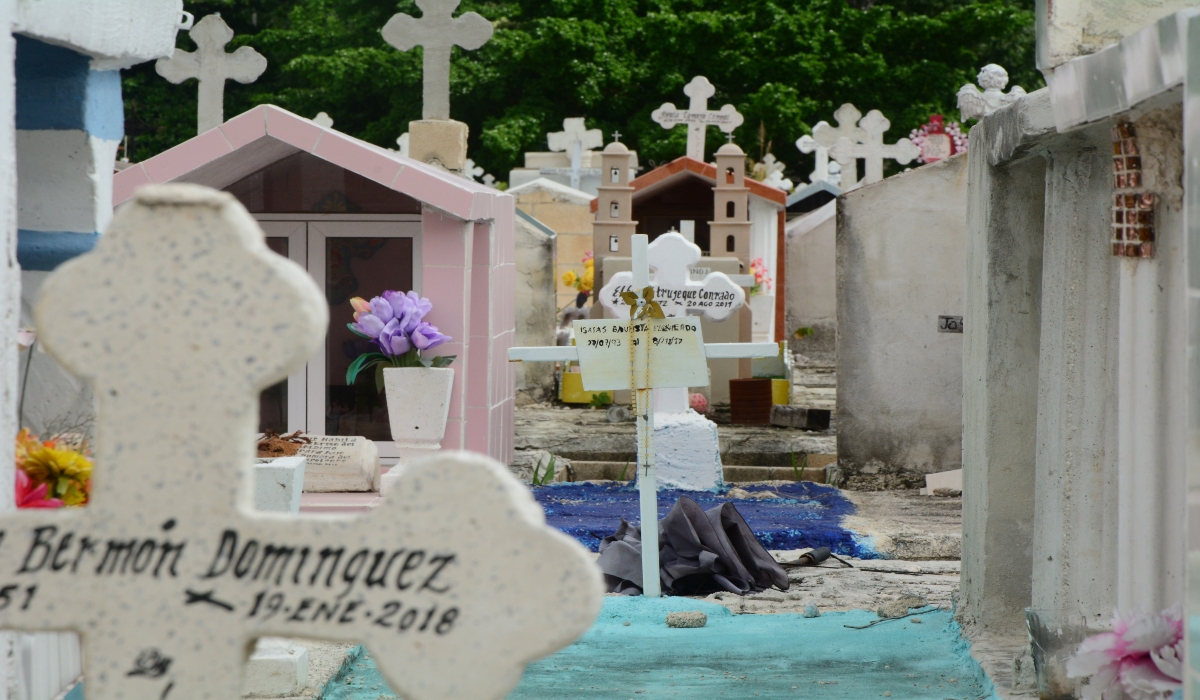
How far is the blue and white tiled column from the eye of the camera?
3078mm

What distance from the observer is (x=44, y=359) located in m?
3.26

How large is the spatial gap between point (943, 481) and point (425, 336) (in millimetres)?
3519

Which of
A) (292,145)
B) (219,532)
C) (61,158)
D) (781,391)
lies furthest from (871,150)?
(219,532)

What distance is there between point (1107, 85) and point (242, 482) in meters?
2.24

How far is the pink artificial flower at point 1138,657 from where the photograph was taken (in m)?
2.74

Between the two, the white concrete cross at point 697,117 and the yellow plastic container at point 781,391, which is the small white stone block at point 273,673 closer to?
the yellow plastic container at point 781,391

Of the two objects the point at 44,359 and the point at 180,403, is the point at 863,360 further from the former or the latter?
the point at 180,403

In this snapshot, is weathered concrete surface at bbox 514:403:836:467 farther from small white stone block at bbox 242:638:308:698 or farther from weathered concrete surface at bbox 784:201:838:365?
weathered concrete surface at bbox 784:201:838:365

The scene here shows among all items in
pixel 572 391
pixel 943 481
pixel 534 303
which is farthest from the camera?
pixel 534 303

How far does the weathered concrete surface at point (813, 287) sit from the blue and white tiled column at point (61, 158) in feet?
48.3

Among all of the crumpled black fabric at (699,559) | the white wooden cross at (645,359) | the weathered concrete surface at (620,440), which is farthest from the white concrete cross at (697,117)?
the crumpled black fabric at (699,559)

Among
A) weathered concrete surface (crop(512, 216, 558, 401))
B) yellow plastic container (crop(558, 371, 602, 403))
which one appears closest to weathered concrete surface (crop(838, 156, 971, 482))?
yellow plastic container (crop(558, 371, 602, 403))

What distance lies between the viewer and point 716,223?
42.8 feet

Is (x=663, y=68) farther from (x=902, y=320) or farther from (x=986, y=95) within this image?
(x=902, y=320)
